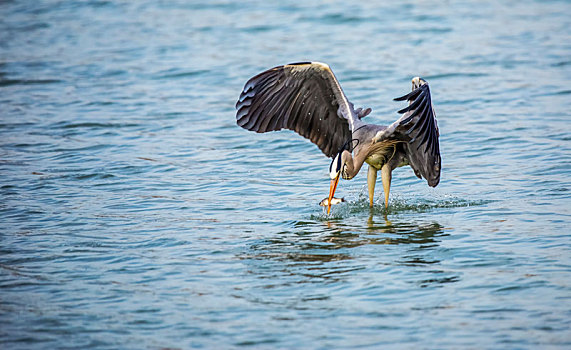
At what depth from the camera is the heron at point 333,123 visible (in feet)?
27.8

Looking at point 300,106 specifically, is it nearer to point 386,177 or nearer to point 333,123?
point 333,123

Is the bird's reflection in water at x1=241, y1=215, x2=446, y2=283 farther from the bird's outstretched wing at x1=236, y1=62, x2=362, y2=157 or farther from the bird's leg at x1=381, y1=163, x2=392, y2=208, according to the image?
the bird's outstretched wing at x1=236, y1=62, x2=362, y2=157

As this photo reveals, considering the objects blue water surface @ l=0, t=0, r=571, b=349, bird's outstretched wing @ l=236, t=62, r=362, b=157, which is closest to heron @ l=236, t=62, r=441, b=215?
bird's outstretched wing @ l=236, t=62, r=362, b=157

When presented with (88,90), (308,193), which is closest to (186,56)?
(88,90)

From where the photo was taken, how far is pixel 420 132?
26.8 feet

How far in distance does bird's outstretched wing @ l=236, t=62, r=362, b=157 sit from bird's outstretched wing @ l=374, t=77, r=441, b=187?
0.52m

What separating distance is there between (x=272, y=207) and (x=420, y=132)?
6.46 feet

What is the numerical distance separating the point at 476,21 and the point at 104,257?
13.7m

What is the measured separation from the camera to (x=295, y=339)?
5.93 meters

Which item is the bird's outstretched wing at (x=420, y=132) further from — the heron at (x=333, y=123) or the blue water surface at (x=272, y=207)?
the blue water surface at (x=272, y=207)

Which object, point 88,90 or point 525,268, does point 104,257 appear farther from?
point 88,90

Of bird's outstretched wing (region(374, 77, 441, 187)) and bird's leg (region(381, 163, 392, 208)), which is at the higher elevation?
bird's outstretched wing (region(374, 77, 441, 187))

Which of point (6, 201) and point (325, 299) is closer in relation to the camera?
point (325, 299)

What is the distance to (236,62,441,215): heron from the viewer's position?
8477 mm
